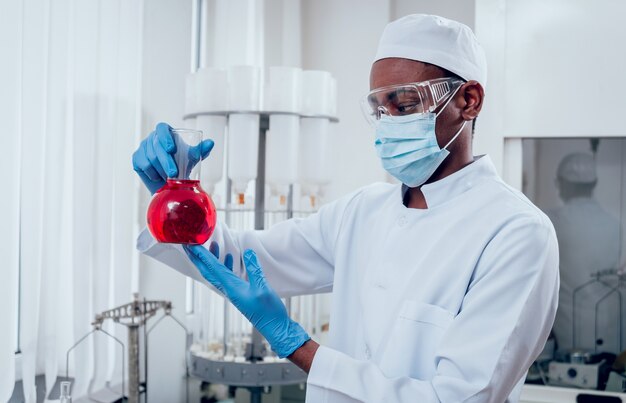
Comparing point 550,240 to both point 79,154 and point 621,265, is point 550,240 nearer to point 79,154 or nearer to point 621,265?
point 79,154

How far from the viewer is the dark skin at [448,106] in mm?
1229

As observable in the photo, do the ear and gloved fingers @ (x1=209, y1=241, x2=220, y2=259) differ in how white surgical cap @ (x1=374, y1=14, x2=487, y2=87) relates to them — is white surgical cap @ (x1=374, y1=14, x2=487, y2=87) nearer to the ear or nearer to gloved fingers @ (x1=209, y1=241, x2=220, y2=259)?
the ear

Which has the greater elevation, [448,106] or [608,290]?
[448,106]

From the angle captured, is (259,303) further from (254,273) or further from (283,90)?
(283,90)

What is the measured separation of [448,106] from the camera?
48.6 inches

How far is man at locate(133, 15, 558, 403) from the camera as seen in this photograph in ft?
3.43

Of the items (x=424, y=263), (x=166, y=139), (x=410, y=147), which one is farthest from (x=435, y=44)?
(x=166, y=139)

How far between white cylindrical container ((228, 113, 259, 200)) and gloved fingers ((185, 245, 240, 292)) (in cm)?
68

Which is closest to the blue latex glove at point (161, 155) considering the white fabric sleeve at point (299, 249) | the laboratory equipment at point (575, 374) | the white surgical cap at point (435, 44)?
the white fabric sleeve at point (299, 249)

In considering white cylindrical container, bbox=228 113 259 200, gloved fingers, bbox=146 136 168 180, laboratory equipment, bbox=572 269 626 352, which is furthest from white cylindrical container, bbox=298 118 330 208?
laboratory equipment, bbox=572 269 626 352

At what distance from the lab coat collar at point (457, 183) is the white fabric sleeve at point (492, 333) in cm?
17

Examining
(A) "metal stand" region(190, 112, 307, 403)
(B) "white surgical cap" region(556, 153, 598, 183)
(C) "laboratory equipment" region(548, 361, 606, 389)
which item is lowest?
(C) "laboratory equipment" region(548, 361, 606, 389)

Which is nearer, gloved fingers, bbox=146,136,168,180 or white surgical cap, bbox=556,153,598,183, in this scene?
gloved fingers, bbox=146,136,168,180

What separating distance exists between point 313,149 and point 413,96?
73cm
